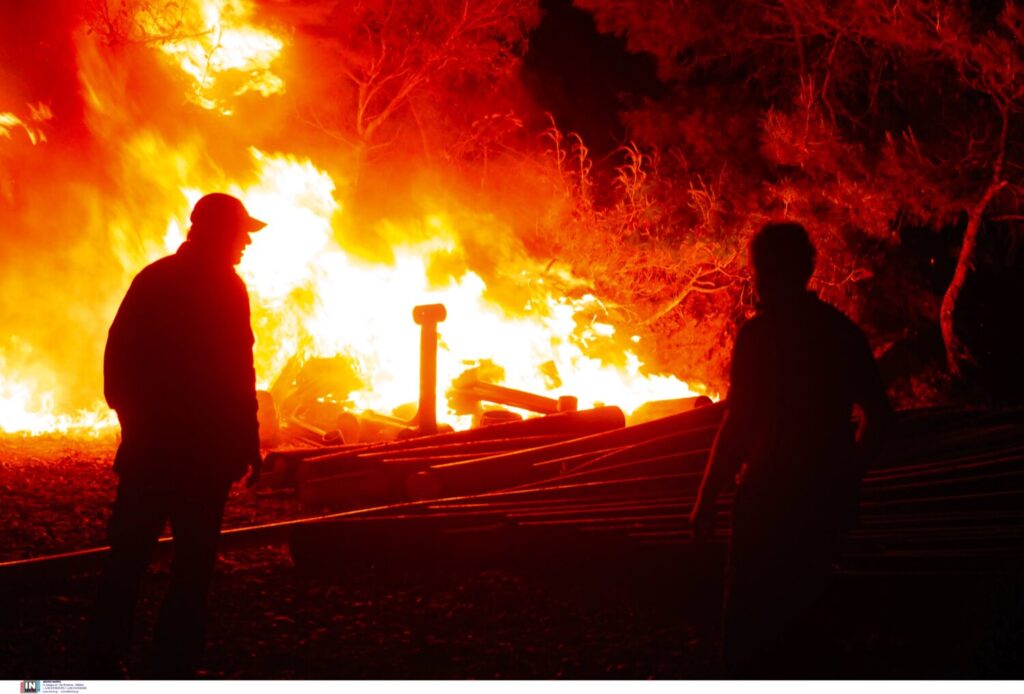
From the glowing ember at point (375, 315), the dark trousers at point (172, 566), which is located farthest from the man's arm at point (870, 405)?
the glowing ember at point (375, 315)

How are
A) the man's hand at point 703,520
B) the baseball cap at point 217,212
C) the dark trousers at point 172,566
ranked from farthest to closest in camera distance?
the baseball cap at point 217,212
the dark trousers at point 172,566
the man's hand at point 703,520

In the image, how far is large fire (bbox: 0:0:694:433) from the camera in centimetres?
1185

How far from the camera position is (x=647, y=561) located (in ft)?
17.6

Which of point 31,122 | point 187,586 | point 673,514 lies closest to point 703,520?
point 187,586

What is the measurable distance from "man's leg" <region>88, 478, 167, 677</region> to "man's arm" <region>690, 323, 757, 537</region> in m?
2.25

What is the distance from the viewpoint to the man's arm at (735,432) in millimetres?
3422

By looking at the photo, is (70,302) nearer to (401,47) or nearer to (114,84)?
(114,84)

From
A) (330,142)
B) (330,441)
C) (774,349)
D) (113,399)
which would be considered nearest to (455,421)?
(330,441)

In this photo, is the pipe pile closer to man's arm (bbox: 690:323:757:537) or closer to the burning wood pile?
the burning wood pile

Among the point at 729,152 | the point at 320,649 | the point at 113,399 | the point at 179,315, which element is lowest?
the point at 320,649

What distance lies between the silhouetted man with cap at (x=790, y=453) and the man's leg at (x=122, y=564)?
7.85 feet

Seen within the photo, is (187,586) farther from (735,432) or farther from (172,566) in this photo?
(735,432)

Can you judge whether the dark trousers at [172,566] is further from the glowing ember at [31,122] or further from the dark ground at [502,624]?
the glowing ember at [31,122]

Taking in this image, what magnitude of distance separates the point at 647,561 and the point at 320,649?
194cm
